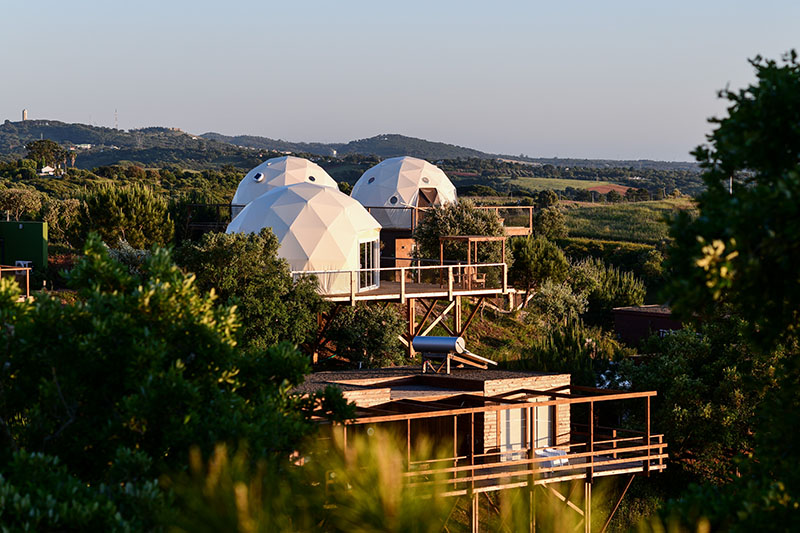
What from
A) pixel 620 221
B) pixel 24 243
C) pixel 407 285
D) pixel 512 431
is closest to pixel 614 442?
pixel 512 431

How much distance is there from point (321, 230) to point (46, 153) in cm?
6615

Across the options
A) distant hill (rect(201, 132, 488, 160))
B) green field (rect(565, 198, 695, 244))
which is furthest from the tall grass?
distant hill (rect(201, 132, 488, 160))

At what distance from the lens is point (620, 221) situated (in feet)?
221

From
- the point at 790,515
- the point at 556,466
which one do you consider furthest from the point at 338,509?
the point at 556,466

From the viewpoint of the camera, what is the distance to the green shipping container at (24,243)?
28.2 meters

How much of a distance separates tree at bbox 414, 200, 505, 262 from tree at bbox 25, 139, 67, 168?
58762 millimetres

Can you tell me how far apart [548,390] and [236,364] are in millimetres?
11134

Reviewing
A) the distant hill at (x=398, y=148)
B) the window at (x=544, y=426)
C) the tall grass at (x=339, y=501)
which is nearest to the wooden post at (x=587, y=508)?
the window at (x=544, y=426)

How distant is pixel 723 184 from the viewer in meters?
7.45

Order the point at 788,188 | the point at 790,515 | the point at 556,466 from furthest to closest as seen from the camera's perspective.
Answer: the point at 556,466 → the point at 790,515 → the point at 788,188

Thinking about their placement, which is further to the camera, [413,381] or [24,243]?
[24,243]

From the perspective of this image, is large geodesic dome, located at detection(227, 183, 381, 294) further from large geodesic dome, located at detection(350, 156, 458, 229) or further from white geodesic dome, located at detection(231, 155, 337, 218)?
large geodesic dome, located at detection(350, 156, 458, 229)

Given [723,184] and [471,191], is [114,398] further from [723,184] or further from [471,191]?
[471,191]

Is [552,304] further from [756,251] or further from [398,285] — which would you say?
[756,251]
